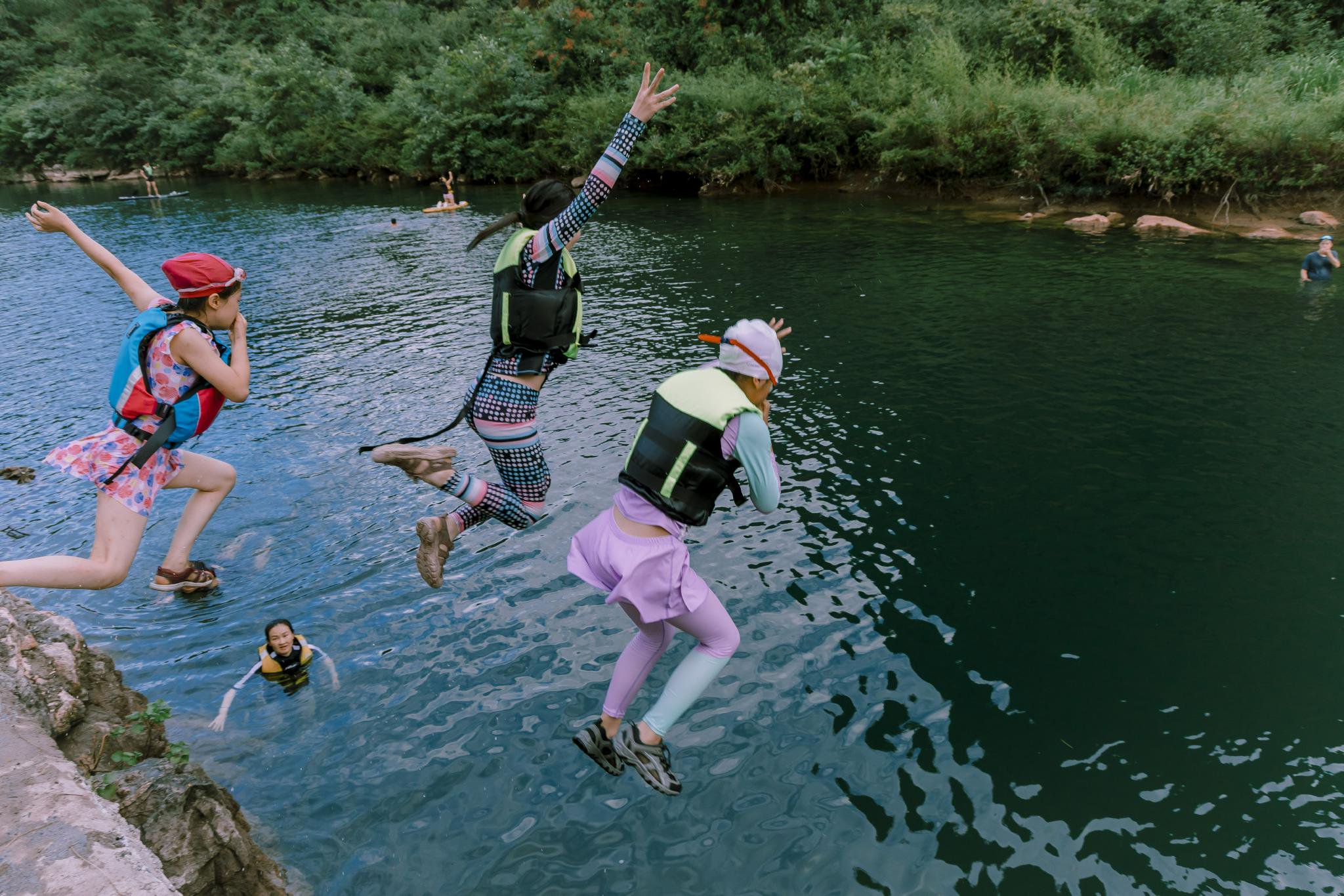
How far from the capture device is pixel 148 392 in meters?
5.96

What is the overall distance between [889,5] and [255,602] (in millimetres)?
39401

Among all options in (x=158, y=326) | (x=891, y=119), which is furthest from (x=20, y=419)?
(x=891, y=119)

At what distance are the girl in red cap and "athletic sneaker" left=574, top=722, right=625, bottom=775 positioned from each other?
3580 mm

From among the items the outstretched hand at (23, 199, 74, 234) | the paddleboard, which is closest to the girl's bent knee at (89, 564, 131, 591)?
the outstretched hand at (23, 199, 74, 234)

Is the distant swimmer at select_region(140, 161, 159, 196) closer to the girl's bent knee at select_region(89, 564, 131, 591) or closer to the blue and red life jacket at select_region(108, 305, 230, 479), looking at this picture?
the blue and red life jacket at select_region(108, 305, 230, 479)

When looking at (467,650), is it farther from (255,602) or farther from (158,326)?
(158,326)

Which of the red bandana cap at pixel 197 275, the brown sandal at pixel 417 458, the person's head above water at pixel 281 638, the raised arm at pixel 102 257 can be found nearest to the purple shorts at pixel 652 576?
the brown sandal at pixel 417 458

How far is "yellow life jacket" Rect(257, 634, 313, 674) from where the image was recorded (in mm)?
6199

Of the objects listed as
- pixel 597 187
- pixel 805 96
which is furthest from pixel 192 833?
pixel 805 96

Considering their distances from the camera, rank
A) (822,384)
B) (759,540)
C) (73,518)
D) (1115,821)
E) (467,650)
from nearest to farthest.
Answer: (1115,821) → (467,650) → (759,540) → (73,518) → (822,384)

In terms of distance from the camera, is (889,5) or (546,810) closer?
(546,810)

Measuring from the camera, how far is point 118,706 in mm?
5520

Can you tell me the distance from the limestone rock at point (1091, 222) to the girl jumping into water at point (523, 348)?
2296cm

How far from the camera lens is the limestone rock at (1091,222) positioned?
24625mm
